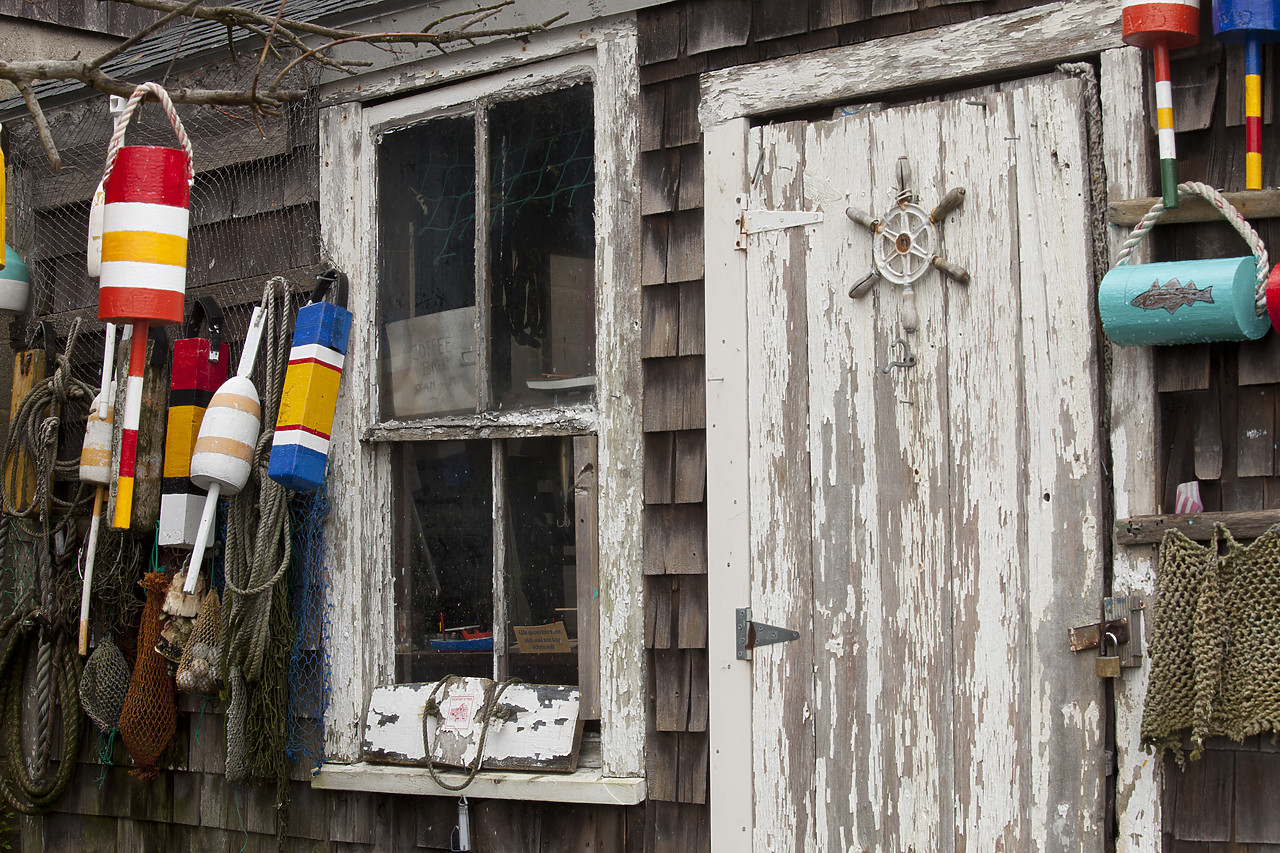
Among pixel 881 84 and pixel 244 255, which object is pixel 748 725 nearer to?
pixel 881 84

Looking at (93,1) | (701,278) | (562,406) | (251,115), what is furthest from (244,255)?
(93,1)

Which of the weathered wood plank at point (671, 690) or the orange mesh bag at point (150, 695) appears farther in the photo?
the orange mesh bag at point (150, 695)

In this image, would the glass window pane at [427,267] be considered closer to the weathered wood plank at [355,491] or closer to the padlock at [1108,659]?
the weathered wood plank at [355,491]

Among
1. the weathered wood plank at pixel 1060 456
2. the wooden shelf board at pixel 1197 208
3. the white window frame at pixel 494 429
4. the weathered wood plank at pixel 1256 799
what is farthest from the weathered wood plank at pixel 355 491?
the weathered wood plank at pixel 1256 799

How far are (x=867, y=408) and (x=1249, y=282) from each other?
31.7 inches

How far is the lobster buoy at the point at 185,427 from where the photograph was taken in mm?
3592

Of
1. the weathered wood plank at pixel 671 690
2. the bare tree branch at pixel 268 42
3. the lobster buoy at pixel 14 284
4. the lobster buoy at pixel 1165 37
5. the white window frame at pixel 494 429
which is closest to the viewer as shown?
the lobster buoy at pixel 1165 37

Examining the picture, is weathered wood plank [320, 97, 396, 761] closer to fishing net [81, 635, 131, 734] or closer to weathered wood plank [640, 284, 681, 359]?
fishing net [81, 635, 131, 734]

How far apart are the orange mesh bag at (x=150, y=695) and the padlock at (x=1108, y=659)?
2.73 meters

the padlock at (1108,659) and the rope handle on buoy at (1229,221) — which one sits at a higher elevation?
the rope handle on buoy at (1229,221)

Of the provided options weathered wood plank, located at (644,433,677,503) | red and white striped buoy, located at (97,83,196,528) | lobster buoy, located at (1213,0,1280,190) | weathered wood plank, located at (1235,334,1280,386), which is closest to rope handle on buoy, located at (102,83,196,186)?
red and white striped buoy, located at (97,83,196,528)

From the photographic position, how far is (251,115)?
388cm

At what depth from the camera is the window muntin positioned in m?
3.23

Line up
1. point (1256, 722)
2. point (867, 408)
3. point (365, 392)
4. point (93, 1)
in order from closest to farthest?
point (1256, 722)
point (867, 408)
point (365, 392)
point (93, 1)
